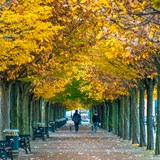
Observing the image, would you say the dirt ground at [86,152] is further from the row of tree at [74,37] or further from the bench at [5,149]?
the row of tree at [74,37]

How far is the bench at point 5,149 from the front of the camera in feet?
86.9

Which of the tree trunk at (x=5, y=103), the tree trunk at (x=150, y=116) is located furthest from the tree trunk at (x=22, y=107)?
the tree trunk at (x=150, y=116)

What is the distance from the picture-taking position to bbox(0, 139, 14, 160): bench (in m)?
26.5

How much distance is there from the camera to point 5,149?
2683cm

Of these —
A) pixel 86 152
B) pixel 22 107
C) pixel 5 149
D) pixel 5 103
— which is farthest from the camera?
pixel 22 107

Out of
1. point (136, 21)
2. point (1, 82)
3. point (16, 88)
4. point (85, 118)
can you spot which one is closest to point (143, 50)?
point (136, 21)

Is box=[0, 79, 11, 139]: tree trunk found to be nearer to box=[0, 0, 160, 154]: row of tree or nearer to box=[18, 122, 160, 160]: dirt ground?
box=[0, 0, 160, 154]: row of tree

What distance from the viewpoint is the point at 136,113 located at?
43.2 meters

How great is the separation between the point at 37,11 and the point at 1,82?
483 inches

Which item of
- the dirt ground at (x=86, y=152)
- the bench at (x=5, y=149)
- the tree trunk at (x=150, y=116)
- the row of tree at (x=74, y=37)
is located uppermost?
the row of tree at (x=74, y=37)

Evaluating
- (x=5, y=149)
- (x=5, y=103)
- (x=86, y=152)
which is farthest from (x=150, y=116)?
(x=5, y=149)

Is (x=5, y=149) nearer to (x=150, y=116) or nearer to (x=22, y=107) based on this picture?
(x=150, y=116)

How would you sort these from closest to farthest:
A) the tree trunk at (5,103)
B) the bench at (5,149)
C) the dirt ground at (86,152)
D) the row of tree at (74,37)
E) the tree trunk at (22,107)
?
the row of tree at (74,37), the bench at (5,149), the dirt ground at (86,152), the tree trunk at (5,103), the tree trunk at (22,107)

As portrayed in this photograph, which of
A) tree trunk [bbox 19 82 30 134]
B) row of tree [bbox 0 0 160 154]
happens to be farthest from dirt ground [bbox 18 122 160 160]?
row of tree [bbox 0 0 160 154]
